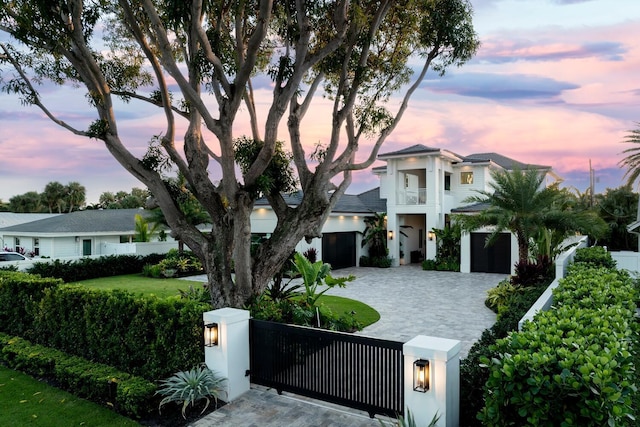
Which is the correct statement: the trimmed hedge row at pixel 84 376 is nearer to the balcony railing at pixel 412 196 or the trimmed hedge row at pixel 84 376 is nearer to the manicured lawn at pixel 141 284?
the manicured lawn at pixel 141 284

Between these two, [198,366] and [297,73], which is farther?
[297,73]

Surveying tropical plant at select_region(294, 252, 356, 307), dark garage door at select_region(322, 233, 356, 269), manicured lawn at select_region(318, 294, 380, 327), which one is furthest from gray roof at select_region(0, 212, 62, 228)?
tropical plant at select_region(294, 252, 356, 307)

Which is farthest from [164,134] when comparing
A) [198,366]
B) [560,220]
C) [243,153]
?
[560,220]

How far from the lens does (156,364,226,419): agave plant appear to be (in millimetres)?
6359

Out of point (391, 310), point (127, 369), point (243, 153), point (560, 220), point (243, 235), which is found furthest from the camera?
point (560, 220)

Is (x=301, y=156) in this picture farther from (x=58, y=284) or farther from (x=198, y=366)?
(x=58, y=284)

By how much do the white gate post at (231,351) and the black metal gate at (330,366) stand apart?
0.51ft

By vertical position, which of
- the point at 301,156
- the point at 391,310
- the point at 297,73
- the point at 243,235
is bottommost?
the point at 391,310

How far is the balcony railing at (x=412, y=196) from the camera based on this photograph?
83.0 feet

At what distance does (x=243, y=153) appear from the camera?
34.8 ft

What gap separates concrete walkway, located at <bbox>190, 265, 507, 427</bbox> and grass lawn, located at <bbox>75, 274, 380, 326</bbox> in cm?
45

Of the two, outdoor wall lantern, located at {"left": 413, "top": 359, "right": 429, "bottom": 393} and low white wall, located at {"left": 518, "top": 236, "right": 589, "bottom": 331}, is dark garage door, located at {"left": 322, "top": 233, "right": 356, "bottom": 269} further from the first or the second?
outdoor wall lantern, located at {"left": 413, "top": 359, "right": 429, "bottom": 393}

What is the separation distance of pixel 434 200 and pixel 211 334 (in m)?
19.7

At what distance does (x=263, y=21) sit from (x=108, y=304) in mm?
6450
